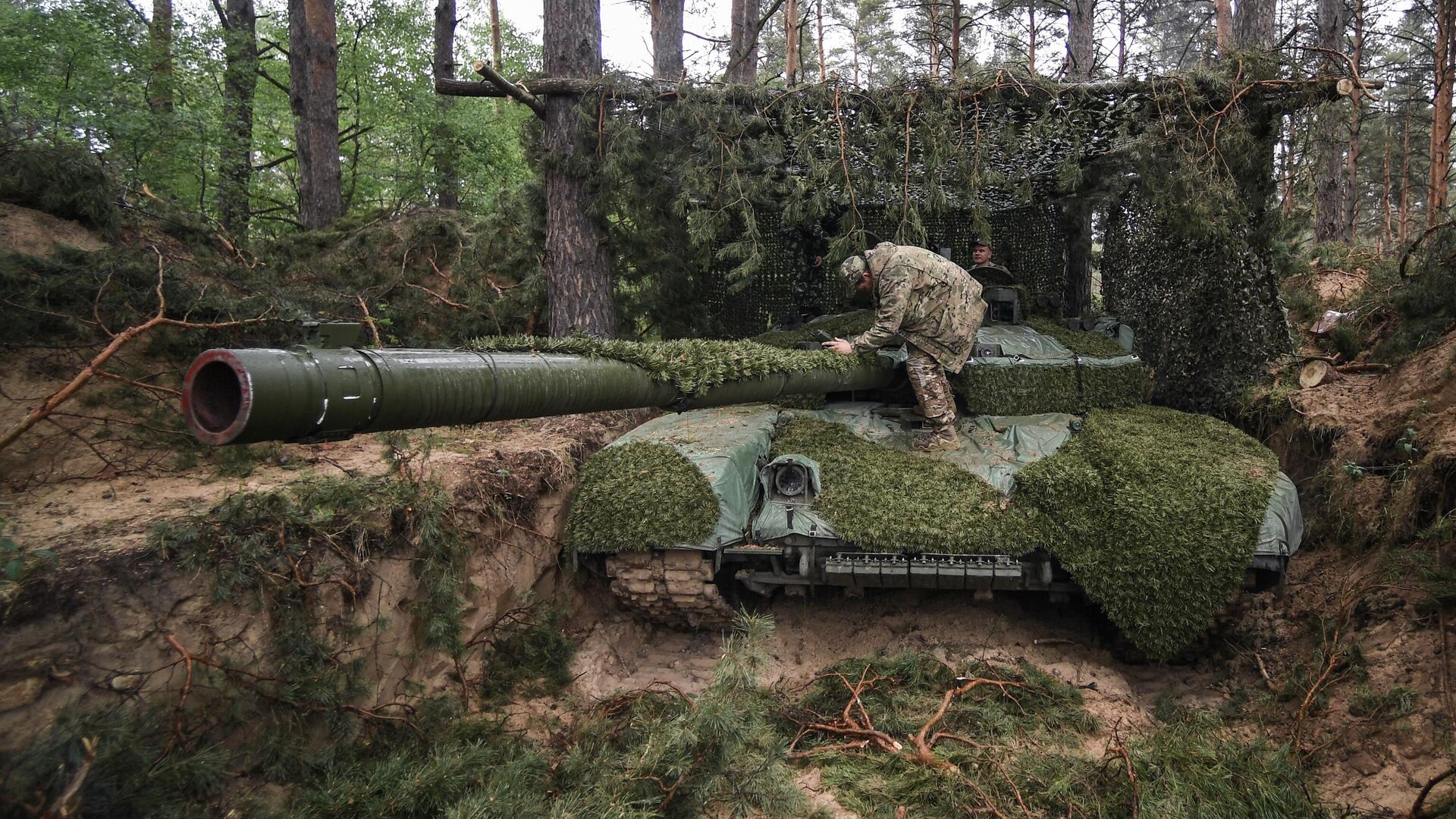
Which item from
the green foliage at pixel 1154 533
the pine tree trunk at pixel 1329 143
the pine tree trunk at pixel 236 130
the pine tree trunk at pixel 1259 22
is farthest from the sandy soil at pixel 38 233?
the pine tree trunk at pixel 1259 22

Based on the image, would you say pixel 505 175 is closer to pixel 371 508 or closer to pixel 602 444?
pixel 602 444

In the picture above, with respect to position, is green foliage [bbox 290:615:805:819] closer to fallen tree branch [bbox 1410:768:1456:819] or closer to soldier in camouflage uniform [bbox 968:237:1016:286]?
fallen tree branch [bbox 1410:768:1456:819]

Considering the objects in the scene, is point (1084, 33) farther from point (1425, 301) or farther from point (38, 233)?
point (38, 233)

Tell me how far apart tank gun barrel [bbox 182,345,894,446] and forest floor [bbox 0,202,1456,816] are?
4.61ft

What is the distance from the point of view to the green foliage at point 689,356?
3031 millimetres

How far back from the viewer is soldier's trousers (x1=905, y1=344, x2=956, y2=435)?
5.09 metres

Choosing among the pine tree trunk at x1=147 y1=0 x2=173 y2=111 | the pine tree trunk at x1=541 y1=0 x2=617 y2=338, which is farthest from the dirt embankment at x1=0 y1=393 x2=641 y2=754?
the pine tree trunk at x1=147 y1=0 x2=173 y2=111

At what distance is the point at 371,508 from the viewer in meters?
3.78

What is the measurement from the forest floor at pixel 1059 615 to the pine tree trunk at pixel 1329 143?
1642mm

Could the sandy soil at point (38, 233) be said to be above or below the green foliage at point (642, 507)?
above

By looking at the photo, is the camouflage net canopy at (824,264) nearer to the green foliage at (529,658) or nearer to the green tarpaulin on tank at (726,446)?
the green tarpaulin on tank at (726,446)

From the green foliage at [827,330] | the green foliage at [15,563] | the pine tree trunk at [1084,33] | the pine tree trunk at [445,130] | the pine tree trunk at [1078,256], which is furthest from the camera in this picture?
the pine tree trunk at [1084,33]

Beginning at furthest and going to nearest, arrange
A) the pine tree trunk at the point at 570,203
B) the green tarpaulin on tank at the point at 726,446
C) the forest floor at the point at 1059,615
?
the pine tree trunk at the point at 570,203, the green tarpaulin on tank at the point at 726,446, the forest floor at the point at 1059,615

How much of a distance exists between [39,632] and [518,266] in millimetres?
5278
